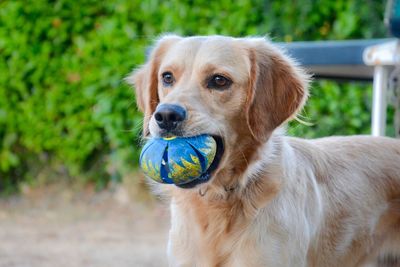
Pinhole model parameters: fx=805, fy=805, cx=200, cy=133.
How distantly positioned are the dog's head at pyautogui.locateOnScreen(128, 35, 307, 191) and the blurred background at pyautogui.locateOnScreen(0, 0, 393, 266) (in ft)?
12.1

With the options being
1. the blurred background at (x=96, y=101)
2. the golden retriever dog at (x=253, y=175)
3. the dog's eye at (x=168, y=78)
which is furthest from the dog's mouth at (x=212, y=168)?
the blurred background at (x=96, y=101)

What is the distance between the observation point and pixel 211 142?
3.60m

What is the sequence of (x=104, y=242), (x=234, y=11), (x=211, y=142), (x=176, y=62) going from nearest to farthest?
1. (x=211, y=142)
2. (x=176, y=62)
3. (x=104, y=242)
4. (x=234, y=11)


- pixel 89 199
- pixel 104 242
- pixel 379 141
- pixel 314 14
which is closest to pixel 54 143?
pixel 89 199

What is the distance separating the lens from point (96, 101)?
8711 millimetres

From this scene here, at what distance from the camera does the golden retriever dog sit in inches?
145

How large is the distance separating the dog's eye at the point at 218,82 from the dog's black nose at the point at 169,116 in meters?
0.33

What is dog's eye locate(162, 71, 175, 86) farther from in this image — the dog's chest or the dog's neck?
the dog's chest

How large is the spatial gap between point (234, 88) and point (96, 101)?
16.6ft

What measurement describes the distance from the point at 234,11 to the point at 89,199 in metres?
2.73

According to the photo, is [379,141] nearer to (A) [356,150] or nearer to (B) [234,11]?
(A) [356,150]

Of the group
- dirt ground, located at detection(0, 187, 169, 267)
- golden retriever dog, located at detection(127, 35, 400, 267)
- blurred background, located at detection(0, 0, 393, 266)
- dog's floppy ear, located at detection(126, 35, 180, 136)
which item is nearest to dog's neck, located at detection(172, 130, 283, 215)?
golden retriever dog, located at detection(127, 35, 400, 267)

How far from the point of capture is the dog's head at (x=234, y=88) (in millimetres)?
3727

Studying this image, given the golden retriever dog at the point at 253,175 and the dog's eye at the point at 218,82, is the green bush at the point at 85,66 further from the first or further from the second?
the dog's eye at the point at 218,82
